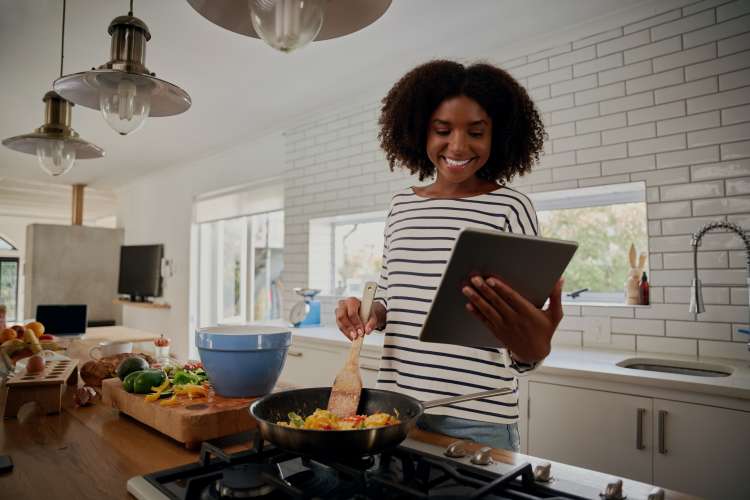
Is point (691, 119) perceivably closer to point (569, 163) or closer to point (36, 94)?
point (569, 163)

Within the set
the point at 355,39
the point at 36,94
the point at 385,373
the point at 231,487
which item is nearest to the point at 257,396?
the point at 385,373

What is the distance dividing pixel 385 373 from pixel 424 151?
631 mm

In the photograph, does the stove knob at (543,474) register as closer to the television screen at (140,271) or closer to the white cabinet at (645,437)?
the white cabinet at (645,437)

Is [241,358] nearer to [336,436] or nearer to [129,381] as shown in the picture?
[129,381]

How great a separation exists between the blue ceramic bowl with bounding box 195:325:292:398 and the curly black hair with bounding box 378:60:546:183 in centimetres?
67

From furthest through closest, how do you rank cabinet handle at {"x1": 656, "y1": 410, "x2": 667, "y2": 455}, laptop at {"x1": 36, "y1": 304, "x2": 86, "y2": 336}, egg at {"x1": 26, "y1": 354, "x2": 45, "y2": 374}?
laptop at {"x1": 36, "y1": 304, "x2": 86, "y2": 336}, cabinet handle at {"x1": 656, "y1": 410, "x2": 667, "y2": 455}, egg at {"x1": 26, "y1": 354, "x2": 45, "y2": 374}

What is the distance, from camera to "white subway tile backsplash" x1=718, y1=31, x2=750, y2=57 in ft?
6.95

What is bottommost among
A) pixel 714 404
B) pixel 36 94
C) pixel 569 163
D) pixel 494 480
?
pixel 714 404

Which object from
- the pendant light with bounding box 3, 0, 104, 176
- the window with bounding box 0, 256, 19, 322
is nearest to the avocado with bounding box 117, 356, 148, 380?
the pendant light with bounding box 3, 0, 104, 176

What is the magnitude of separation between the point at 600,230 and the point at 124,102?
2399mm

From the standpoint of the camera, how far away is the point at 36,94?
12.2 feet

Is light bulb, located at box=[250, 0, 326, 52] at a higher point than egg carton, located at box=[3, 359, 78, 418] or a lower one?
higher

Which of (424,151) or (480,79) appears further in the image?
(424,151)

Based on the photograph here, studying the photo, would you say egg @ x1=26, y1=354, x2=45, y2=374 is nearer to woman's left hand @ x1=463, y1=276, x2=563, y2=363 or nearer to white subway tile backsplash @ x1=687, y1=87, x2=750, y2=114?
woman's left hand @ x1=463, y1=276, x2=563, y2=363
